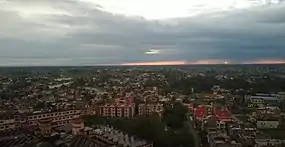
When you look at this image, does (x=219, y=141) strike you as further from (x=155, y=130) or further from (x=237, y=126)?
(x=237, y=126)

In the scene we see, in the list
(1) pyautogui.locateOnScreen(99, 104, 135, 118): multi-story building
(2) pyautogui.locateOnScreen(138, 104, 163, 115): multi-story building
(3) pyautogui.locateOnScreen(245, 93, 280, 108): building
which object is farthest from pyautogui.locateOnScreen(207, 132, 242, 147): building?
(3) pyautogui.locateOnScreen(245, 93, 280, 108): building

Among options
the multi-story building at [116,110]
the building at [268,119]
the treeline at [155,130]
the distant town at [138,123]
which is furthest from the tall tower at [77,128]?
the building at [268,119]

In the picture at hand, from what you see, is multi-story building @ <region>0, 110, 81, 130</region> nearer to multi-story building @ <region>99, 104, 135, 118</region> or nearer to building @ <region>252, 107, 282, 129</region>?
multi-story building @ <region>99, 104, 135, 118</region>

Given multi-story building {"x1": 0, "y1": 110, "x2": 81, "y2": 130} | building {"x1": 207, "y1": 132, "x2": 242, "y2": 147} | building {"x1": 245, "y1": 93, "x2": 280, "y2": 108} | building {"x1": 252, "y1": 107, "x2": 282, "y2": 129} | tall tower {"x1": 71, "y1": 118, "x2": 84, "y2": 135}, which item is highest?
tall tower {"x1": 71, "y1": 118, "x2": 84, "y2": 135}

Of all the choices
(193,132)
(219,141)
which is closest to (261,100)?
(193,132)

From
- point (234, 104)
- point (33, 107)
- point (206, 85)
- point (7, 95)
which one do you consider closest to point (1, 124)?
point (33, 107)

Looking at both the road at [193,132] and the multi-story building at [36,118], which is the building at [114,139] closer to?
the road at [193,132]
